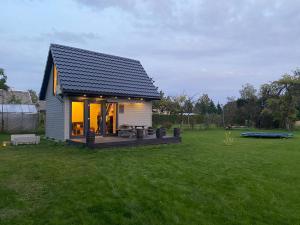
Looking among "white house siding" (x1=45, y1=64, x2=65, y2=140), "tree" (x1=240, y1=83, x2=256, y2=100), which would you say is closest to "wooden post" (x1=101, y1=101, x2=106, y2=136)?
"white house siding" (x1=45, y1=64, x2=65, y2=140)

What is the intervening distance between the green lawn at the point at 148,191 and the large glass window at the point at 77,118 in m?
4.94

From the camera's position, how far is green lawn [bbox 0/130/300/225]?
4.37 m

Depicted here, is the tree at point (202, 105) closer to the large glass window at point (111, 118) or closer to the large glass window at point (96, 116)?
the large glass window at point (111, 118)

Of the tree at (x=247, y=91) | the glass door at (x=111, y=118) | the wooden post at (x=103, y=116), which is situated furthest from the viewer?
the tree at (x=247, y=91)

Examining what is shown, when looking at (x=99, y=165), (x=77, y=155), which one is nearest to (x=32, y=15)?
(x=77, y=155)

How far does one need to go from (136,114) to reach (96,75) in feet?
A: 10.4

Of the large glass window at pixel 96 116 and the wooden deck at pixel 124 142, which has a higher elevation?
the large glass window at pixel 96 116

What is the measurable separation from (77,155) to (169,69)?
2703 cm

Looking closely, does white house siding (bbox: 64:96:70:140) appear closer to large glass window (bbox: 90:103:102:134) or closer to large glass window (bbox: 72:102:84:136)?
large glass window (bbox: 72:102:84:136)

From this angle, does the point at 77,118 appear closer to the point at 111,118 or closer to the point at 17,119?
the point at 111,118

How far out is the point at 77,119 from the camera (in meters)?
14.2

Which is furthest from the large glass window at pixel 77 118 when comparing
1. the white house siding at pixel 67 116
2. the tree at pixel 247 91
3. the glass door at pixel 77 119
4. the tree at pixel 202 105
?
the tree at pixel 247 91

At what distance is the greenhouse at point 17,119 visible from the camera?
20406 mm

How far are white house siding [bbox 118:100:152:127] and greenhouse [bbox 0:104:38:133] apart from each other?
29.2 feet
